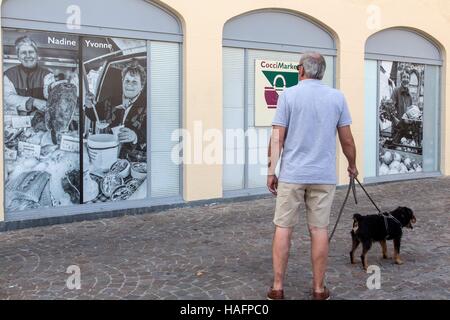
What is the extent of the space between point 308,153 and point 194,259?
83.9 inches

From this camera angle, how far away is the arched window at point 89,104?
735cm

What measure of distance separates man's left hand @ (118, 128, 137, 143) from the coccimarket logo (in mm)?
2556

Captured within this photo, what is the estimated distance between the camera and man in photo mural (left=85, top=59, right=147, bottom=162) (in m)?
8.16

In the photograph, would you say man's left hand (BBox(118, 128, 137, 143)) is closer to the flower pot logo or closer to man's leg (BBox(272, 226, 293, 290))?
the flower pot logo

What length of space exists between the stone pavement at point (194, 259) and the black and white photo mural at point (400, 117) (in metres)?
3.32

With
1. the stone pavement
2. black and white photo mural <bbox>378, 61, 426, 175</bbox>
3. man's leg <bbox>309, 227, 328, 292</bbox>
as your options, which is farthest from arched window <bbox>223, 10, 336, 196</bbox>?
man's leg <bbox>309, 227, 328, 292</bbox>

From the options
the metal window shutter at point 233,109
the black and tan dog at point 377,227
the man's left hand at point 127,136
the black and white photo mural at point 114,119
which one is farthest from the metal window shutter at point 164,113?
the black and tan dog at point 377,227

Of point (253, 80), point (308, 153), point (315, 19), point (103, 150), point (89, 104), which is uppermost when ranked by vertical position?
point (315, 19)

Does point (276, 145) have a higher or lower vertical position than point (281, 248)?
higher

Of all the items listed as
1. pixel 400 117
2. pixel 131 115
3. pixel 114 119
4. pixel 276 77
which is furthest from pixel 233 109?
pixel 400 117

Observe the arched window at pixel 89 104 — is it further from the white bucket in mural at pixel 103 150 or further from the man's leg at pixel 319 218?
the man's leg at pixel 319 218

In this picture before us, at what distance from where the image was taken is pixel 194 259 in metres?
5.87

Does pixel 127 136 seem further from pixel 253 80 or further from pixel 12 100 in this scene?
pixel 253 80
